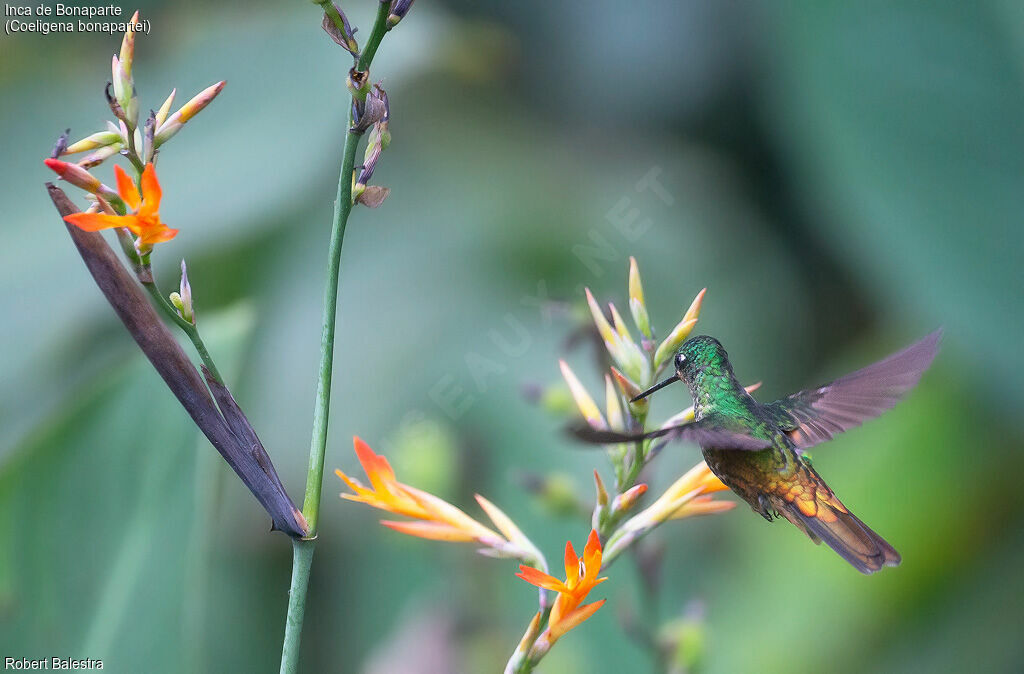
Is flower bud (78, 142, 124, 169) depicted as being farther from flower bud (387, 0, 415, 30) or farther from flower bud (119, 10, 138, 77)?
flower bud (387, 0, 415, 30)

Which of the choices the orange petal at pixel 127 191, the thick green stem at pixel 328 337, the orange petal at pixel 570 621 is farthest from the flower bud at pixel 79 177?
the orange petal at pixel 570 621

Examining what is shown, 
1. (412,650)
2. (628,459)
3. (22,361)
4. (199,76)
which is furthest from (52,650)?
(199,76)

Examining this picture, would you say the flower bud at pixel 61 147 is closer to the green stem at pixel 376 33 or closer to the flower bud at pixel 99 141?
the flower bud at pixel 99 141

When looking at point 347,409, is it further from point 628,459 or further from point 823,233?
point 628,459

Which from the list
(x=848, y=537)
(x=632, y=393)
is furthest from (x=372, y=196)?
(x=848, y=537)

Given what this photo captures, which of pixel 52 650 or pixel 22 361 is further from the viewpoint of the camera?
pixel 22 361
